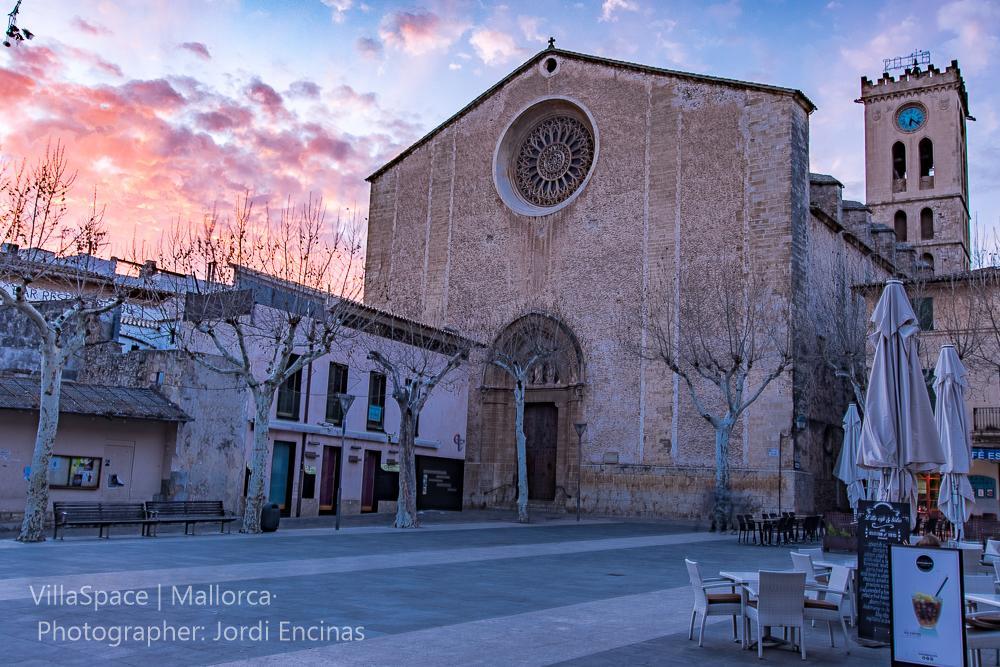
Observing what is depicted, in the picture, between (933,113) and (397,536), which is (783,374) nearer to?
(397,536)

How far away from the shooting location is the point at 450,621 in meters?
9.01

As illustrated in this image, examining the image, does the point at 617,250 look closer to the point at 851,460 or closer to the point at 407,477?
the point at 851,460

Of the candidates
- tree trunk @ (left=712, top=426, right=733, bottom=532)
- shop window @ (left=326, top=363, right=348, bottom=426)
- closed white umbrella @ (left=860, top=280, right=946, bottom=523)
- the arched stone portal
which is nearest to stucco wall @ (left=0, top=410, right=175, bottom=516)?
shop window @ (left=326, top=363, right=348, bottom=426)

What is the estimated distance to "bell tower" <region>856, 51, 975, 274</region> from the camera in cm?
5106

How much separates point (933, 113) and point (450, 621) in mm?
53787

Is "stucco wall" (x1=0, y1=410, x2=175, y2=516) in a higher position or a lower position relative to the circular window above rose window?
lower

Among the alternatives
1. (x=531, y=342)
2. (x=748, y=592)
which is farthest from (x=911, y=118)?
(x=748, y=592)

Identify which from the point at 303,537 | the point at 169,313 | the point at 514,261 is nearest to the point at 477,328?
the point at 514,261

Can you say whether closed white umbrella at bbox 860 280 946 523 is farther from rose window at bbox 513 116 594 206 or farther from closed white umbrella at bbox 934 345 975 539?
rose window at bbox 513 116 594 206

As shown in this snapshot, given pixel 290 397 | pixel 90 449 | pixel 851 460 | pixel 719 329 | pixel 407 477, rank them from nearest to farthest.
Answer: pixel 90 449, pixel 407 477, pixel 851 460, pixel 290 397, pixel 719 329

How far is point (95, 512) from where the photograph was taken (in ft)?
55.6

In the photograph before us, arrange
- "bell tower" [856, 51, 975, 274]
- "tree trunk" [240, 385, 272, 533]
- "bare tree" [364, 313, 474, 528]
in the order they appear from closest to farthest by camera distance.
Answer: "tree trunk" [240, 385, 272, 533]
"bare tree" [364, 313, 474, 528]
"bell tower" [856, 51, 975, 274]

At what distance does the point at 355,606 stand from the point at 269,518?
10.8 m

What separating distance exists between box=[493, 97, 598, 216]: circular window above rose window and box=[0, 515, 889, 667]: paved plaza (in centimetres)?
2037
